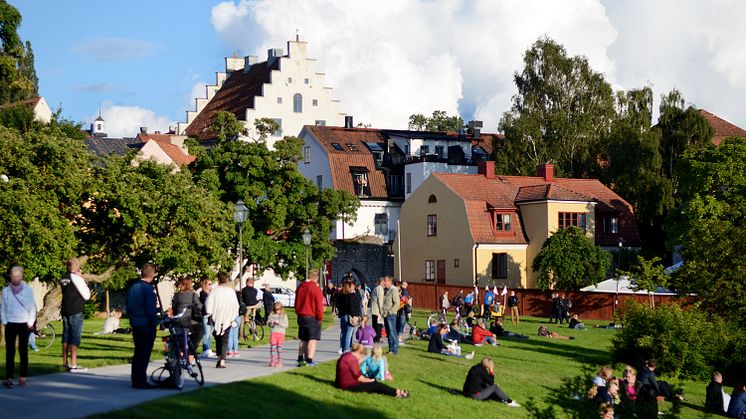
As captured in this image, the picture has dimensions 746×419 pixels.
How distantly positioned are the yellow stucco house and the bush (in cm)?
2979

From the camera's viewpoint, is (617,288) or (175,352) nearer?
(175,352)

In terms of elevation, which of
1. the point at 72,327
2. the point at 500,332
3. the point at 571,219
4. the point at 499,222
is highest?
the point at 571,219

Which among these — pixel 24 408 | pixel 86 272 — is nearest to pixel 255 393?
pixel 24 408

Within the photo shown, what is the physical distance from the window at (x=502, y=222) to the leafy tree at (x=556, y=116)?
33.2 feet

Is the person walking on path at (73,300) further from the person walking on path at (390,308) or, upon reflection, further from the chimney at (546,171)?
the chimney at (546,171)

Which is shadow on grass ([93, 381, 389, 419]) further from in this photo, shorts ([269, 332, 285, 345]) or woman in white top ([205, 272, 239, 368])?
shorts ([269, 332, 285, 345])

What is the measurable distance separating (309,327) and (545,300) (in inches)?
1505

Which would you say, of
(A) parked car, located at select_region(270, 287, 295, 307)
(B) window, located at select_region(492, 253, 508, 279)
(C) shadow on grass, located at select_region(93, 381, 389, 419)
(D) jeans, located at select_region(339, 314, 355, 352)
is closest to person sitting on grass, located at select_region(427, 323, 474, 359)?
(D) jeans, located at select_region(339, 314, 355, 352)

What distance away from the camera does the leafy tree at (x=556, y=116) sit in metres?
77.1

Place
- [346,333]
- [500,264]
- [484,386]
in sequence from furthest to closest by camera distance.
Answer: [500,264] < [346,333] < [484,386]

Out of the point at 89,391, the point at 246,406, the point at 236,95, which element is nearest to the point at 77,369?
the point at 89,391

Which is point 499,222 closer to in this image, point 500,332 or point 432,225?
point 432,225

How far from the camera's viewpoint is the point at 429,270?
71375 millimetres

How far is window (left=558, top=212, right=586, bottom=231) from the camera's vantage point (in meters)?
67.6
